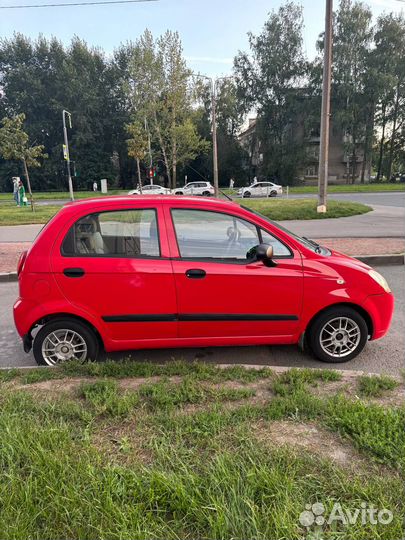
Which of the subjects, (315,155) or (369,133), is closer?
(369,133)

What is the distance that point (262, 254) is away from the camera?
11.3 ft

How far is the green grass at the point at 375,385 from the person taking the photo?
112 inches

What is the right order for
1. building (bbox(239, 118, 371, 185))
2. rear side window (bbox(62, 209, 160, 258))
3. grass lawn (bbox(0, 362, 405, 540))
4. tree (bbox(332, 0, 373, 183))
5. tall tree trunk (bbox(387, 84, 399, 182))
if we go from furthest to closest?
building (bbox(239, 118, 371, 185)) → tall tree trunk (bbox(387, 84, 399, 182)) → tree (bbox(332, 0, 373, 183)) → rear side window (bbox(62, 209, 160, 258)) → grass lawn (bbox(0, 362, 405, 540))

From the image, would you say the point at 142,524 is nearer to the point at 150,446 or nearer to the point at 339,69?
the point at 150,446

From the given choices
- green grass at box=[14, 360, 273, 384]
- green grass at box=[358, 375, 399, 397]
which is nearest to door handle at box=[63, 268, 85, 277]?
green grass at box=[14, 360, 273, 384]

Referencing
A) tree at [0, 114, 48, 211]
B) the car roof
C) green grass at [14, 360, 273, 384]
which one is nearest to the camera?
green grass at [14, 360, 273, 384]

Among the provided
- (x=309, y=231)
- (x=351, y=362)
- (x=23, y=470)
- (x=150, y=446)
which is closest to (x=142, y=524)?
(x=150, y=446)

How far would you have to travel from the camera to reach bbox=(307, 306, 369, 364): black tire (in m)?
3.69

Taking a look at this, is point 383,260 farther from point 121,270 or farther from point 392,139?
point 392,139

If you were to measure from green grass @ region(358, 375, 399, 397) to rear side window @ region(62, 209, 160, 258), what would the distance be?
6.84 ft

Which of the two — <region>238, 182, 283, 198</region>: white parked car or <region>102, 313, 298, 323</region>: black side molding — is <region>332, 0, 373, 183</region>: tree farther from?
<region>102, 313, 298, 323</region>: black side molding

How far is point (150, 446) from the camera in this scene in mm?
2256

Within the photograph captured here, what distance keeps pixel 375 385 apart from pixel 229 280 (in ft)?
4.88

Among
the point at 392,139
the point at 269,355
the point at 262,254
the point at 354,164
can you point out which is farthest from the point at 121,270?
the point at 392,139
